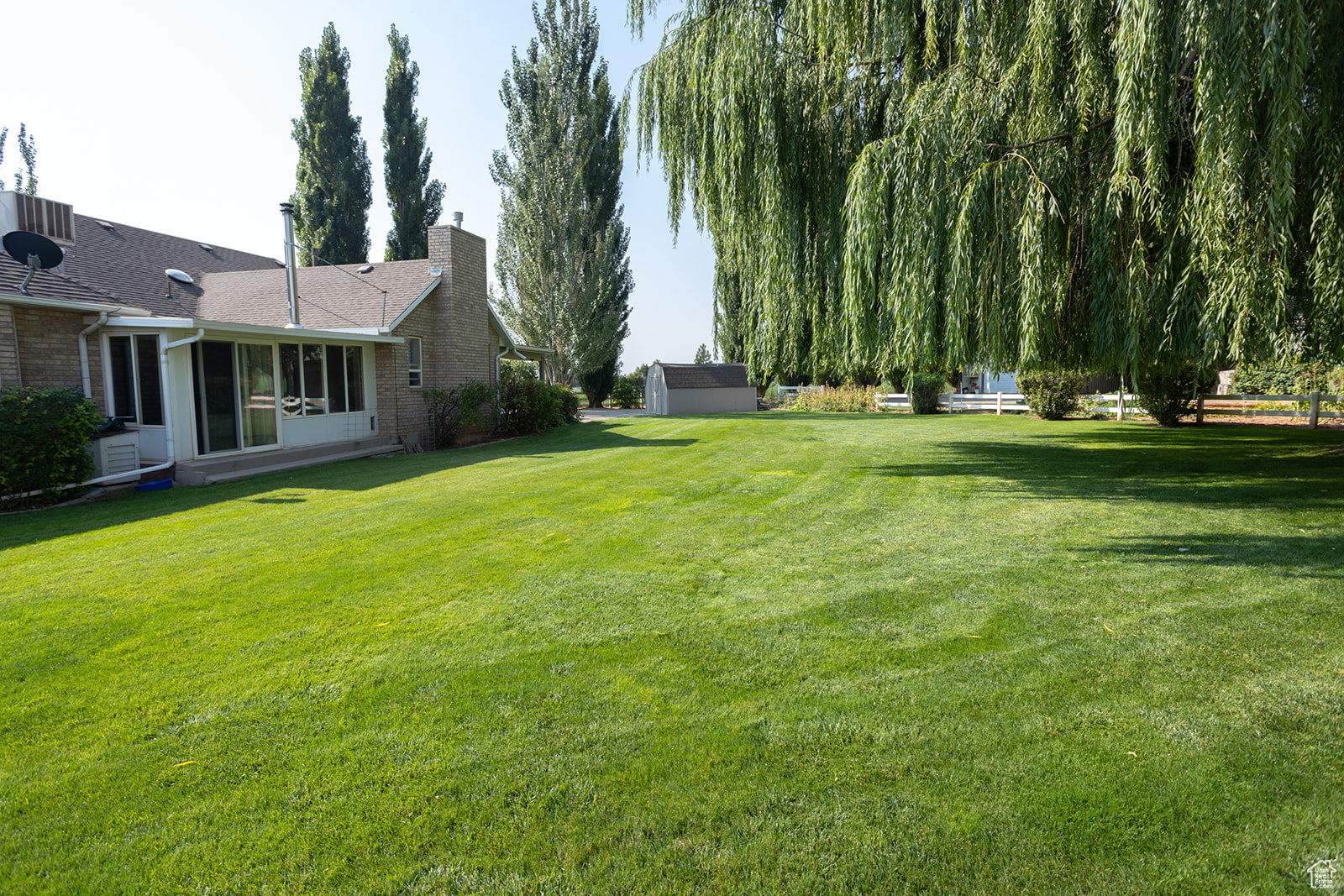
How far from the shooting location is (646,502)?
25.3 ft

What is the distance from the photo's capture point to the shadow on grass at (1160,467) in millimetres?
7695

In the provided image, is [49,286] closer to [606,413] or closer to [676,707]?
[676,707]

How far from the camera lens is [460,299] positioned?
16500mm

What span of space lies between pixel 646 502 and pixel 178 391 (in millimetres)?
7872

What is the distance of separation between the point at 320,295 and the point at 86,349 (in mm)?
6422

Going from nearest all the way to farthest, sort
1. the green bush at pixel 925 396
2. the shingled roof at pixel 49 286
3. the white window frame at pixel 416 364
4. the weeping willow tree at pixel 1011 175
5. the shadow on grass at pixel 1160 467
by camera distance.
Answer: the weeping willow tree at pixel 1011 175, the shadow on grass at pixel 1160 467, the shingled roof at pixel 49 286, the white window frame at pixel 416 364, the green bush at pixel 925 396

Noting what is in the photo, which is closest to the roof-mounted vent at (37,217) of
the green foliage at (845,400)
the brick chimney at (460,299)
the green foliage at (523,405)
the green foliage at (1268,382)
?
the brick chimney at (460,299)

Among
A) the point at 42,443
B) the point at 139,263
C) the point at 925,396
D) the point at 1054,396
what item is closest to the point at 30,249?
the point at 42,443

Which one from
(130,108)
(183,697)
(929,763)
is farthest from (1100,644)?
(130,108)

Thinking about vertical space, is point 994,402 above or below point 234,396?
below

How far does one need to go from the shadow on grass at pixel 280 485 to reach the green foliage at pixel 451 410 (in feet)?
3.51

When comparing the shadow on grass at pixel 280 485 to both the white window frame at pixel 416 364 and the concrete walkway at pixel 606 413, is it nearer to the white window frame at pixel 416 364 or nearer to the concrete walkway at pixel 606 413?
the white window frame at pixel 416 364

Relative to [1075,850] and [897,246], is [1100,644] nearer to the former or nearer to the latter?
[1075,850]

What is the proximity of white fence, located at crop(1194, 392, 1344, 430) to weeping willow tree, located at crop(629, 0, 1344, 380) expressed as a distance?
12.0 metres
